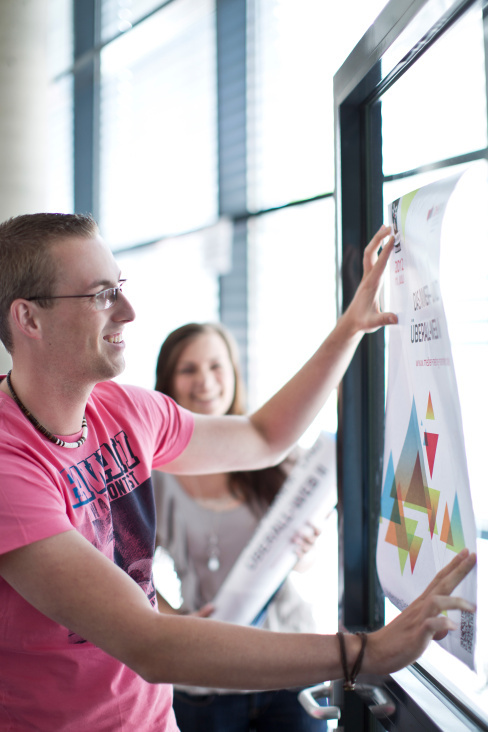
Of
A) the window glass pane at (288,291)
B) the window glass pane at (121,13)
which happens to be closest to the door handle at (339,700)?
the window glass pane at (288,291)

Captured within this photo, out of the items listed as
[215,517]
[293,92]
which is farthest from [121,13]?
[215,517]

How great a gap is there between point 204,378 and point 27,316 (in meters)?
1.03

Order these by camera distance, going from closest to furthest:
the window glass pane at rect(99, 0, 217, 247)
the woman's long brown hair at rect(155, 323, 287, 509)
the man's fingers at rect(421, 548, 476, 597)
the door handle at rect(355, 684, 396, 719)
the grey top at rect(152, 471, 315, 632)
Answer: the man's fingers at rect(421, 548, 476, 597), the door handle at rect(355, 684, 396, 719), the grey top at rect(152, 471, 315, 632), the woman's long brown hair at rect(155, 323, 287, 509), the window glass pane at rect(99, 0, 217, 247)

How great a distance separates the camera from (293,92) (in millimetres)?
2705

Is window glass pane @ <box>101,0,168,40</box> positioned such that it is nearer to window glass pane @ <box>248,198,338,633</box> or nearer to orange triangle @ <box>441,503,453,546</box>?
window glass pane @ <box>248,198,338,633</box>

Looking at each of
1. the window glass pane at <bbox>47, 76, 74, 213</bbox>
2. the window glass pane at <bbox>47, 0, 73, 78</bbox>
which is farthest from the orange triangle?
the window glass pane at <bbox>47, 0, 73, 78</bbox>

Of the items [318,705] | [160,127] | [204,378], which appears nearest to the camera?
[318,705]

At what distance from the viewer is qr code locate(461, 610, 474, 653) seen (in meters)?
0.81

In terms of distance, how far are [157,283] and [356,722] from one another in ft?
9.10

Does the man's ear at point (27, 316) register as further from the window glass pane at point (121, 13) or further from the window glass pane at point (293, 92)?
the window glass pane at point (121, 13)

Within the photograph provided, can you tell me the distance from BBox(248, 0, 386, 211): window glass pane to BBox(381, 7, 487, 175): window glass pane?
1.34m

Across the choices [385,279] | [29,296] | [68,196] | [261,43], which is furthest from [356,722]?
[68,196]

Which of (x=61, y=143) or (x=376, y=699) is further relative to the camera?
(x=61, y=143)

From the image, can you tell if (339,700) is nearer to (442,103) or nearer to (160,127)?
(442,103)
